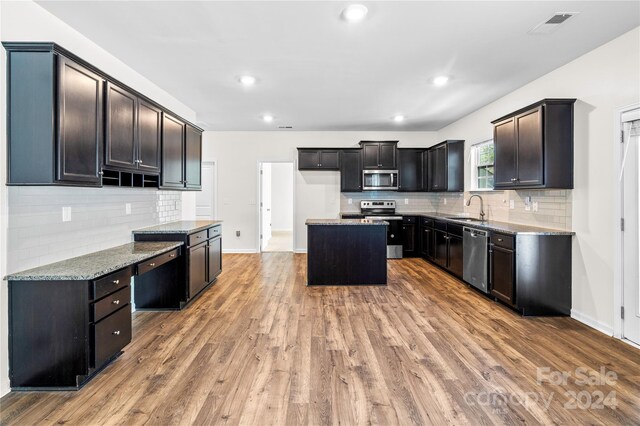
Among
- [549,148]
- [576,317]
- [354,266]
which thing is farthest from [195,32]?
[576,317]

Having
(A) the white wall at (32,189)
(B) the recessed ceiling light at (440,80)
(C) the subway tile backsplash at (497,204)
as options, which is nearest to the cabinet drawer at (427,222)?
(C) the subway tile backsplash at (497,204)

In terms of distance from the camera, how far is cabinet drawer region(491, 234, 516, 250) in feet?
11.7

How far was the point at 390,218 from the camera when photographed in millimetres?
6625

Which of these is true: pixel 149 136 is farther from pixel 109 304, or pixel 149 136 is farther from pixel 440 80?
pixel 440 80

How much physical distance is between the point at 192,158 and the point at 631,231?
4.95 meters

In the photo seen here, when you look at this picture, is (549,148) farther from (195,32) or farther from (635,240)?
(195,32)

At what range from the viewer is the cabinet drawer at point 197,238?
12.5 ft

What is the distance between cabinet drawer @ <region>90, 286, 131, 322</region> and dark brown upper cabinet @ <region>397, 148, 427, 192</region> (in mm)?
5675

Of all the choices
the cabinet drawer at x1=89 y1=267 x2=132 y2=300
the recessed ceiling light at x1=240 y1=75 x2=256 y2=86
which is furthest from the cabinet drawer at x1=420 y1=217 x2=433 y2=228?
the cabinet drawer at x1=89 y1=267 x2=132 y2=300

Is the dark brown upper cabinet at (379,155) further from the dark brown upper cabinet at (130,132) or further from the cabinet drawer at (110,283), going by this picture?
the cabinet drawer at (110,283)

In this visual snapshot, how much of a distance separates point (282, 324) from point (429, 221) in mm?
3905

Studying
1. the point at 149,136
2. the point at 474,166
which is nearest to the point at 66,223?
the point at 149,136

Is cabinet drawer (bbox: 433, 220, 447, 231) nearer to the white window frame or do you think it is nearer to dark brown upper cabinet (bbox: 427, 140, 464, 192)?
dark brown upper cabinet (bbox: 427, 140, 464, 192)

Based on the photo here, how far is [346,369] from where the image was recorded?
97.0 inches
